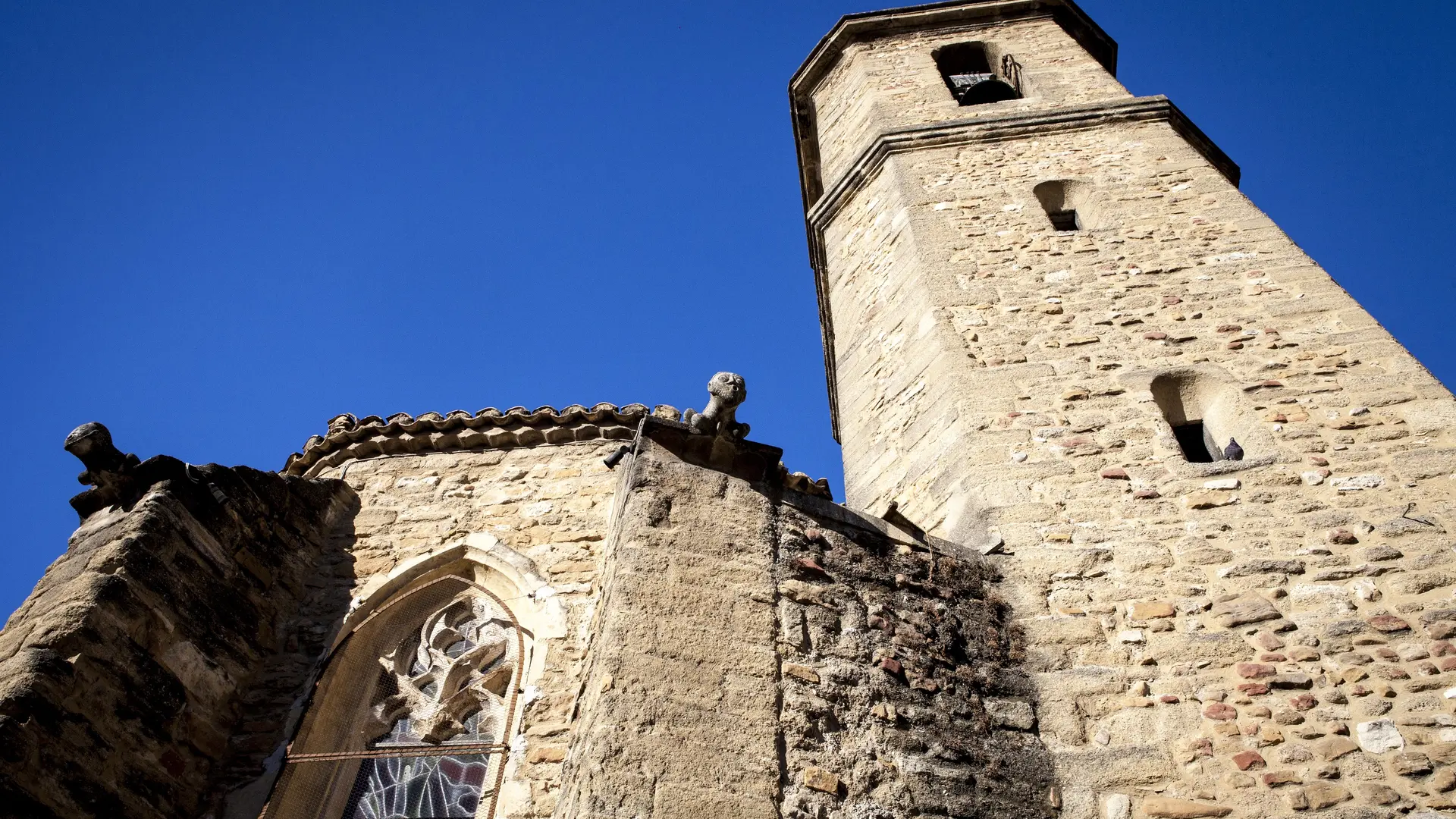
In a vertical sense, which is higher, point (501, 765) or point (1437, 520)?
point (1437, 520)

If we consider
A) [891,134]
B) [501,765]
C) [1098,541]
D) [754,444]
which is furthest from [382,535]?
[891,134]

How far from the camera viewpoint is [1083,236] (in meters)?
7.91

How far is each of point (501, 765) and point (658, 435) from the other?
1.56 meters

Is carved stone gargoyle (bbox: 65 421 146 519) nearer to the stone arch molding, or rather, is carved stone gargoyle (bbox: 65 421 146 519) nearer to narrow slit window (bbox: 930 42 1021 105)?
the stone arch molding

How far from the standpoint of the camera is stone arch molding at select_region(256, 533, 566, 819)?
16.1 feet

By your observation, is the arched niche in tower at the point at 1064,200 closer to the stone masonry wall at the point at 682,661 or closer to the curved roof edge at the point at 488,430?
the curved roof edge at the point at 488,430

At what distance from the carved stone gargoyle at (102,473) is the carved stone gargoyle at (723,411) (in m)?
2.67

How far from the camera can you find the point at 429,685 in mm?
5340

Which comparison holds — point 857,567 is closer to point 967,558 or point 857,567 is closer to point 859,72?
point 967,558

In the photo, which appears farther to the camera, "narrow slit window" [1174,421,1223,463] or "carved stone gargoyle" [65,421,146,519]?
"narrow slit window" [1174,421,1223,463]

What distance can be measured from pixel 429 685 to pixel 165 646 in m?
1.16

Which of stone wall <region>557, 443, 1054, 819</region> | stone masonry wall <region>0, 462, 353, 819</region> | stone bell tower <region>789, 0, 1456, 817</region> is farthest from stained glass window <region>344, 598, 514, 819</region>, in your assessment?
stone bell tower <region>789, 0, 1456, 817</region>

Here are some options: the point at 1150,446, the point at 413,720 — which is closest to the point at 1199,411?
Result: the point at 1150,446

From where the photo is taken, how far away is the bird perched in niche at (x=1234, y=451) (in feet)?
19.6
